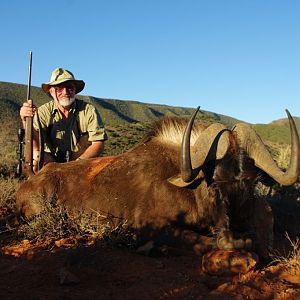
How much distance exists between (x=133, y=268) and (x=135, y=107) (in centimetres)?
8107

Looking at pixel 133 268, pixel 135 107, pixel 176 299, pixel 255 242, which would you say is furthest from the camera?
pixel 135 107

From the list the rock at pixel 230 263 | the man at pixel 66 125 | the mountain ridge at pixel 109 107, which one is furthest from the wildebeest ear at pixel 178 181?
the mountain ridge at pixel 109 107

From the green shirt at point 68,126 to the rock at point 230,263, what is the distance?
432 cm

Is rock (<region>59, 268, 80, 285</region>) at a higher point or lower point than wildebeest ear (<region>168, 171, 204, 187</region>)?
lower

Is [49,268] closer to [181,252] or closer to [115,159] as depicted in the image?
[181,252]

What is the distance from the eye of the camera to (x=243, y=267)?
13.6ft

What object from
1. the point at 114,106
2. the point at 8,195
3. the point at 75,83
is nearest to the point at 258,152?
the point at 75,83

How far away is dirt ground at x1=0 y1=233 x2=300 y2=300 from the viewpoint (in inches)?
146

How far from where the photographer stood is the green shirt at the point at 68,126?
8.16m

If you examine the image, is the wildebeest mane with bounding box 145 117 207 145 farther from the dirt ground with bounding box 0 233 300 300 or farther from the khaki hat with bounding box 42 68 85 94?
the khaki hat with bounding box 42 68 85 94

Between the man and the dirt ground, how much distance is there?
3.25 meters

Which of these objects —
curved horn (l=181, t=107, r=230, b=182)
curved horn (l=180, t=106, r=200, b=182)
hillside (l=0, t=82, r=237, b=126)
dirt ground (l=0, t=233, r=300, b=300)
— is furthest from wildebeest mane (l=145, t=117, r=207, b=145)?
hillside (l=0, t=82, r=237, b=126)

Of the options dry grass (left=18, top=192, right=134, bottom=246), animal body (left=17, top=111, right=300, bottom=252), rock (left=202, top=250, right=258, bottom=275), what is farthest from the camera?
dry grass (left=18, top=192, right=134, bottom=246)

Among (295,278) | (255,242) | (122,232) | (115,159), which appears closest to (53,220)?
(122,232)
